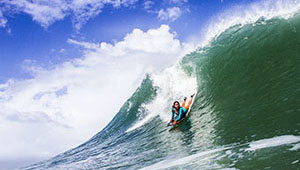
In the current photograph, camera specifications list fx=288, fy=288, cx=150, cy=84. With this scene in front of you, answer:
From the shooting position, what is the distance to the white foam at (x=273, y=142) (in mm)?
4817

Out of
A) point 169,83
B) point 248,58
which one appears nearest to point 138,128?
point 169,83

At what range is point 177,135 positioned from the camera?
9.17m

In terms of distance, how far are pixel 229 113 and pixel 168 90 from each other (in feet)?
23.7

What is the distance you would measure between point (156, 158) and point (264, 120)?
8.93 feet

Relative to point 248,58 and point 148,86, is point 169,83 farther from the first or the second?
point 248,58

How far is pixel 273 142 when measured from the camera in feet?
16.7

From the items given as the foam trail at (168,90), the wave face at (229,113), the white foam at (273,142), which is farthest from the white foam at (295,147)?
the foam trail at (168,90)

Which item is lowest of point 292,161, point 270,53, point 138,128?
point 292,161

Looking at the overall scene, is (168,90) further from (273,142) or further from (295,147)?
(295,147)

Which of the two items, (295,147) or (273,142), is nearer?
(295,147)

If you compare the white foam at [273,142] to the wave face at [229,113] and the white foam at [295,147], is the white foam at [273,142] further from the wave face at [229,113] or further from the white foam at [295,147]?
the white foam at [295,147]

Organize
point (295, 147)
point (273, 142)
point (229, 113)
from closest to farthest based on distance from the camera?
point (295, 147), point (273, 142), point (229, 113)

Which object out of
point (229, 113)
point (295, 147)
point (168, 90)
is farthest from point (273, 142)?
point (168, 90)

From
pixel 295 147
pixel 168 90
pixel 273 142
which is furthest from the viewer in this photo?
pixel 168 90
